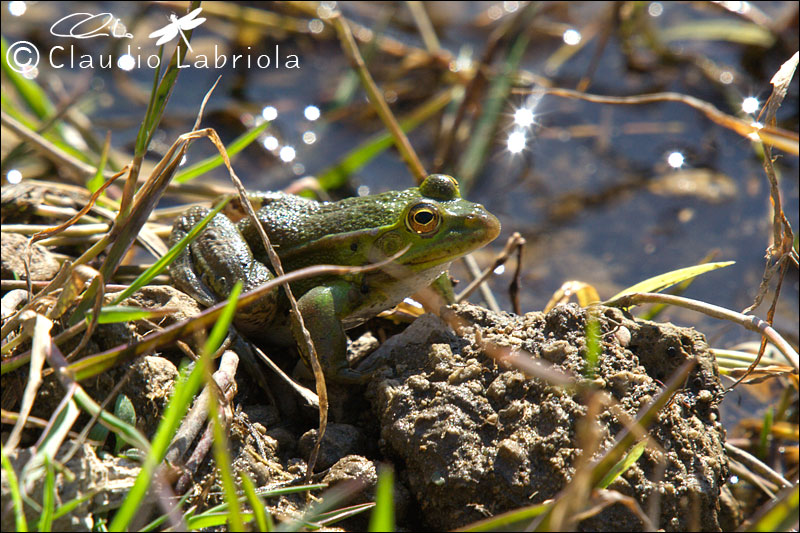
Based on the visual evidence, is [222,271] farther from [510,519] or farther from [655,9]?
[655,9]

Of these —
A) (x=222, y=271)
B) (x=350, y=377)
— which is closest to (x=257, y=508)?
(x=350, y=377)

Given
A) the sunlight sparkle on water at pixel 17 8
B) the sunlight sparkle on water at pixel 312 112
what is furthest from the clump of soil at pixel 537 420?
the sunlight sparkle on water at pixel 17 8

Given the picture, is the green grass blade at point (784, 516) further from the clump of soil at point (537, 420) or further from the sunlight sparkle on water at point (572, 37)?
the sunlight sparkle on water at point (572, 37)

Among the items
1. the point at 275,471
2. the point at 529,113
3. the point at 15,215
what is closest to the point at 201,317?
the point at 275,471

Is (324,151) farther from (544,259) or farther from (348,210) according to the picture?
(348,210)

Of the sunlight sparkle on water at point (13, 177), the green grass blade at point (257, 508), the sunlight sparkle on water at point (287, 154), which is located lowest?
the green grass blade at point (257, 508)

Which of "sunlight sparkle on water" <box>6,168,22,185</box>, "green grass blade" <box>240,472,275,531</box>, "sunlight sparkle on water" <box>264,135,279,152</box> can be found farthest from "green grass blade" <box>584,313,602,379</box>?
"sunlight sparkle on water" <box>264,135,279,152</box>
